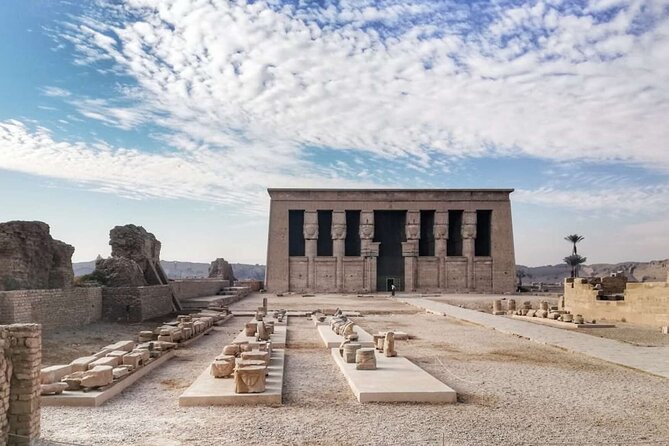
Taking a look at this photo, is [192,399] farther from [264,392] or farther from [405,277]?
[405,277]

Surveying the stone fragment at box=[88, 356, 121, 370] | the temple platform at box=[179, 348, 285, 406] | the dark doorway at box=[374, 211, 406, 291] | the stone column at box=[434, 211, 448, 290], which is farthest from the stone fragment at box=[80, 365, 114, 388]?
the stone column at box=[434, 211, 448, 290]

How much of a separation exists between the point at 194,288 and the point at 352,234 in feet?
64.8

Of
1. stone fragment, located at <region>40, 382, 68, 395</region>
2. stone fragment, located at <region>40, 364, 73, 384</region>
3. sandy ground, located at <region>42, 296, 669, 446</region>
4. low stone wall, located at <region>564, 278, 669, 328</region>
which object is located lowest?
sandy ground, located at <region>42, 296, 669, 446</region>

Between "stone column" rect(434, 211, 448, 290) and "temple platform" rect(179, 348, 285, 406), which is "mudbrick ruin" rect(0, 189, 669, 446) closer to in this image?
"temple platform" rect(179, 348, 285, 406)

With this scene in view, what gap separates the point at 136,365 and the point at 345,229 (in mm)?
37490

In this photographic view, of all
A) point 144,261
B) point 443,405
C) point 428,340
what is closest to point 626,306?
point 428,340

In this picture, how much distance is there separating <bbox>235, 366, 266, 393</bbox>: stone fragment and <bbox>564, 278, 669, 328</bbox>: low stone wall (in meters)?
16.1

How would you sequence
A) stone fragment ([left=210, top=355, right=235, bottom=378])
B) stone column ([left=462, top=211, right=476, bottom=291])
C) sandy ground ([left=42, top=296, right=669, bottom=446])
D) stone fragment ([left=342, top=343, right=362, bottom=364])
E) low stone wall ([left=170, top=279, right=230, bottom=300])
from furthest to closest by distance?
stone column ([left=462, top=211, right=476, bottom=291]) → low stone wall ([left=170, top=279, right=230, bottom=300]) → stone fragment ([left=342, top=343, right=362, bottom=364]) → stone fragment ([left=210, top=355, right=235, bottom=378]) → sandy ground ([left=42, top=296, right=669, bottom=446])

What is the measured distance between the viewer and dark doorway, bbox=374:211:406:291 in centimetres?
4872

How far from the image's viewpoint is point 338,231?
1869 inches

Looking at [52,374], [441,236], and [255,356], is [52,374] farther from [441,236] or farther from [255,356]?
[441,236]

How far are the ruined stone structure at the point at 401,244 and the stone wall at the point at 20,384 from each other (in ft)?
131

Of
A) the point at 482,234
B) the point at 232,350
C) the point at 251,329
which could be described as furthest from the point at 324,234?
the point at 232,350

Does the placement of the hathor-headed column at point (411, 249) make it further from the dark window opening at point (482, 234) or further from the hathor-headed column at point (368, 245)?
Result: the dark window opening at point (482, 234)
